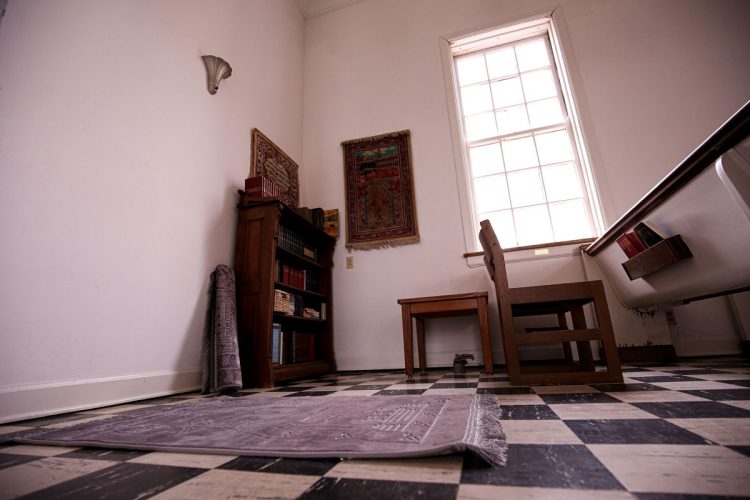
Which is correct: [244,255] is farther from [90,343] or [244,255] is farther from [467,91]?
[467,91]

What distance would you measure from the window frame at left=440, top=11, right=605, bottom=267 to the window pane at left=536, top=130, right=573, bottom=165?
0.16ft

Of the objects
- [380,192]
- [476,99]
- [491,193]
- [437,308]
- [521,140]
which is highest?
[476,99]

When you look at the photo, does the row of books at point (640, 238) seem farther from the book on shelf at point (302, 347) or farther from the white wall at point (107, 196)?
the white wall at point (107, 196)

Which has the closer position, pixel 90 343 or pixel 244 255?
pixel 90 343

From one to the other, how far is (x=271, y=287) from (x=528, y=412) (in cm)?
164

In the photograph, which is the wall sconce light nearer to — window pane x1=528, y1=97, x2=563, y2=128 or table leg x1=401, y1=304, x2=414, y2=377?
table leg x1=401, y1=304, x2=414, y2=377

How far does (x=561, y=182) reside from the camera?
302cm

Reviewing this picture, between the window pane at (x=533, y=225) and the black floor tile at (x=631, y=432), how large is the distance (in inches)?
91.1

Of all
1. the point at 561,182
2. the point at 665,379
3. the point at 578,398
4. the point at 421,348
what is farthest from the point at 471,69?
the point at 578,398

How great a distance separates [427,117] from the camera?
3.39 metres

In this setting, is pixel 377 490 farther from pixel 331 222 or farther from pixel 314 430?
pixel 331 222

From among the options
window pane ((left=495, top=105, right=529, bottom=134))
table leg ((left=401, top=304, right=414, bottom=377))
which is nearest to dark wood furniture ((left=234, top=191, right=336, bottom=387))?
table leg ((left=401, top=304, right=414, bottom=377))

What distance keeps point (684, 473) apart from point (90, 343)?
1.97m

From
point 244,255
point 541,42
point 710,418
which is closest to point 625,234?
point 710,418
